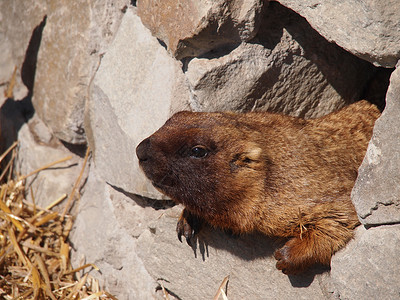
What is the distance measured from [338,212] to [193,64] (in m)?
1.51

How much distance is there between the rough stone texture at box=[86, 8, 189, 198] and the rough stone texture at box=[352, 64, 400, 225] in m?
1.66

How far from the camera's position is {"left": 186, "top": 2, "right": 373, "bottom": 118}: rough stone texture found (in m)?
3.78

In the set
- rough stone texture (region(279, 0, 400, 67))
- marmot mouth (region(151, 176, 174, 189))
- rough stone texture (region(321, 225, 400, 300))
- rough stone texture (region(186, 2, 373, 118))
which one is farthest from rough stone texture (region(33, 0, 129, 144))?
rough stone texture (region(321, 225, 400, 300))

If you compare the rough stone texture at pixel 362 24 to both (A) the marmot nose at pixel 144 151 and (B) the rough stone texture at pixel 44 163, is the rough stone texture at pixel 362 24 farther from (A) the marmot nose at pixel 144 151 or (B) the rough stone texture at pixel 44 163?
(B) the rough stone texture at pixel 44 163

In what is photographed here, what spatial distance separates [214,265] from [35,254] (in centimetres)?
195

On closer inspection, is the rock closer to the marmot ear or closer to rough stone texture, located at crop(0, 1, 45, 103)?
the marmot ear

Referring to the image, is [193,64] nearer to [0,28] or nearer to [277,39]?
[277,39]

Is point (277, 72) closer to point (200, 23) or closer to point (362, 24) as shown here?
point (200, 23)

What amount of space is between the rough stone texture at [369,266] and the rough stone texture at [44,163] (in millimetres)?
2911

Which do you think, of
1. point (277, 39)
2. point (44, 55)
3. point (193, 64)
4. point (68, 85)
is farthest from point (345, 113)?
point (44, 55)

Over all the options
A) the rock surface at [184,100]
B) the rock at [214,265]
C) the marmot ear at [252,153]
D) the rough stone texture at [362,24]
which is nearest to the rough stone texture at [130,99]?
the rock surface at [184,100]

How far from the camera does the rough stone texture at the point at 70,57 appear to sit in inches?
183

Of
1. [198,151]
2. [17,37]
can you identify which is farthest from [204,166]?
[17,37]

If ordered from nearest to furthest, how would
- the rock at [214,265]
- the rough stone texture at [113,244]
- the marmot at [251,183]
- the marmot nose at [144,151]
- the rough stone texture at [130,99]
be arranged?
the marmot at [251,183], the marmot nose at [144,151], the rock at [214,265], the rough stone texture at [130,99], the rough stone texture at [113,244]
